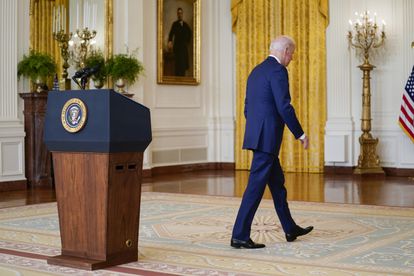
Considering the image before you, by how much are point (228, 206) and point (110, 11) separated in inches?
203

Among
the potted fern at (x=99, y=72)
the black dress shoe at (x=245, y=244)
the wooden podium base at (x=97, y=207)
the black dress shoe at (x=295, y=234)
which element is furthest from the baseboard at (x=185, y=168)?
the wooden podium base at (x=97, y=207)

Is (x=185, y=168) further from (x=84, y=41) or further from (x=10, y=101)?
(x=10, y=101)

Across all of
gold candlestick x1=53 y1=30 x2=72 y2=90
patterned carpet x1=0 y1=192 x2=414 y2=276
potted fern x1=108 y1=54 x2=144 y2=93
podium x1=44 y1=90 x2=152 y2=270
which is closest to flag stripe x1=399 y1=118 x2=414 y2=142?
patterned carpet x1=0 y1=192 x2=414 y2=276

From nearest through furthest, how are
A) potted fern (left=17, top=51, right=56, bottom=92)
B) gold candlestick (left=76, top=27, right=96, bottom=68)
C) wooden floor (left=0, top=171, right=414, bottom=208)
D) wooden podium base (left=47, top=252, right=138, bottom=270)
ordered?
1. wooden podium base (left=47, top=252, right=138, bottom=270)
2. wooden floor (left=0, top=171, right=414, bottom=208)
3. potted fern (left=17, top=51, right=56, bottom=92)
4. gold candlestick (left=76, top=27, right=96, bottom=68)

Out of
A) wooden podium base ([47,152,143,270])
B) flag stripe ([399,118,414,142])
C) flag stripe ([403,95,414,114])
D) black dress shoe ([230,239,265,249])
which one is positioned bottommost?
black dress shoe ([230,239,265,249])

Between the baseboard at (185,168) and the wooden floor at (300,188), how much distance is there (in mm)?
216

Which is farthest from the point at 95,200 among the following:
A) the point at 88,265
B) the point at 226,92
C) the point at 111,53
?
the point at 226,92

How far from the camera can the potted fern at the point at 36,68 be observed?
10.3 m

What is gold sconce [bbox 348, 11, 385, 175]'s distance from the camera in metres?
12.0

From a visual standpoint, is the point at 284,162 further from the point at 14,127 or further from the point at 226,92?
the point at 14,127

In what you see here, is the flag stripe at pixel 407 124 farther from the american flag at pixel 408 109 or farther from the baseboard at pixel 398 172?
the baseboard at pixel 398 172

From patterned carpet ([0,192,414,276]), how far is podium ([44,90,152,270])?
0.54ft

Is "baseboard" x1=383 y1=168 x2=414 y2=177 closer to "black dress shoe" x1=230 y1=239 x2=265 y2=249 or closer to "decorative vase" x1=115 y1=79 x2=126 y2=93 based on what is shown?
"decorative vase" x1=115 y1=79 x2=126 y2=93

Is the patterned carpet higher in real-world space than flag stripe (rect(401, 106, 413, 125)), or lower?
lower
